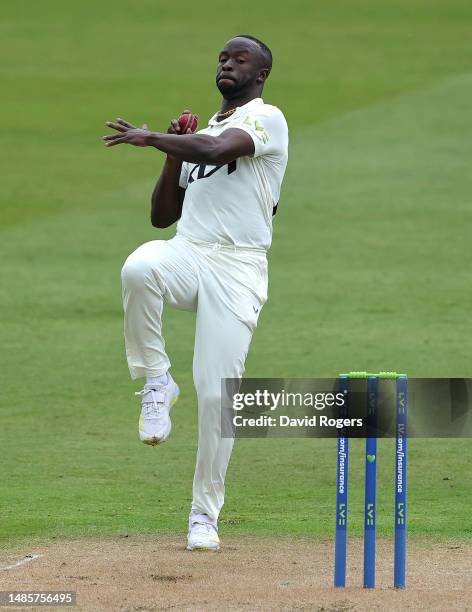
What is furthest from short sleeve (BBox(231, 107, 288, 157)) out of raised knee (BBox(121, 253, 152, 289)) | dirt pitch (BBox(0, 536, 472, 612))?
dirt pitch (BBox(0, 536, 472, 612))

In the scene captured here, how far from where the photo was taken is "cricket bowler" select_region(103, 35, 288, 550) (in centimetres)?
735

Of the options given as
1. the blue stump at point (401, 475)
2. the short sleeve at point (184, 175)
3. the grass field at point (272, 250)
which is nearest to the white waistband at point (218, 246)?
the short sleeve at point (184, 175)

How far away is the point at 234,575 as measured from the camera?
695 cm

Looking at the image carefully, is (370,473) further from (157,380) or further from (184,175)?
(184,175)

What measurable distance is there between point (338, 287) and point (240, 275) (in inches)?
386

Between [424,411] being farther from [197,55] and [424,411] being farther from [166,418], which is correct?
[197,55]

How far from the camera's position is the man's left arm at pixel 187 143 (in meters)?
7.07

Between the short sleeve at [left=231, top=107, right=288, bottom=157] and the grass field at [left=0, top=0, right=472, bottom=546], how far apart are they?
2.33 m

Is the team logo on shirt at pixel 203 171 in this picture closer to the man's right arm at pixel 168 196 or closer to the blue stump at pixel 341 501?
the man's right arm at pixel 168 196

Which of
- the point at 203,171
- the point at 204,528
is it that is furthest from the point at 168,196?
the point at 204,528

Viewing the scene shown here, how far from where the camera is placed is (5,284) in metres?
17.4

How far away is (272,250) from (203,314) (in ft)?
38.4

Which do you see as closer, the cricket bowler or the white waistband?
the cricket bowler

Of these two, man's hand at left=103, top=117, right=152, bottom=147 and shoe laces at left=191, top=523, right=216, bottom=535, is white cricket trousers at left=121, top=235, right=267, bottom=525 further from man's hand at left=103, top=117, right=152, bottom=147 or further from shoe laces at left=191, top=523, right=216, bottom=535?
man's hand at left=103, top=117, right=152, bottom=147
